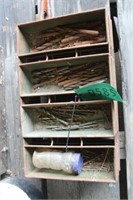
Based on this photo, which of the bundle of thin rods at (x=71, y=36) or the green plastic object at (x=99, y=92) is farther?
the bundle of thin rods at (x=71, y=36)

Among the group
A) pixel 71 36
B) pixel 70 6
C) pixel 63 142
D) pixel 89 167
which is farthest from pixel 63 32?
pixel 89 167

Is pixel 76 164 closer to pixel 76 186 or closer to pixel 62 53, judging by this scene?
pixel 76 186

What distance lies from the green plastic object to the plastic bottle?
0.73 feet

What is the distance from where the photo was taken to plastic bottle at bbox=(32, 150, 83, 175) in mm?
854

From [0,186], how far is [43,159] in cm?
18

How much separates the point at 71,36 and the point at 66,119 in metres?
0.34

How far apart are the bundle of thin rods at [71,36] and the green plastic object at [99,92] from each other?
0.20 m

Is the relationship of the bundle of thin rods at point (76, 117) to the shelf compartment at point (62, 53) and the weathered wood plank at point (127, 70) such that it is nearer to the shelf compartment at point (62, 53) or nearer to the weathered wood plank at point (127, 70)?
the weathered wood plank at point (127, 70)

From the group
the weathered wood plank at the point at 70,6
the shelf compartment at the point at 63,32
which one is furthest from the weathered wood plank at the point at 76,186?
the shelf compartment at the point at 63,32

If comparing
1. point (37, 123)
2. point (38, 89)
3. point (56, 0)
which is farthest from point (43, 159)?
point (56, 0)

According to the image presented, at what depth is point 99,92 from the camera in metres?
0.79

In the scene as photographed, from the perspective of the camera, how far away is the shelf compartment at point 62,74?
3.03 ft

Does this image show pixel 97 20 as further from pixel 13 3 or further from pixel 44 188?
pixel 44 188

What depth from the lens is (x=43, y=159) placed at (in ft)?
2.98
